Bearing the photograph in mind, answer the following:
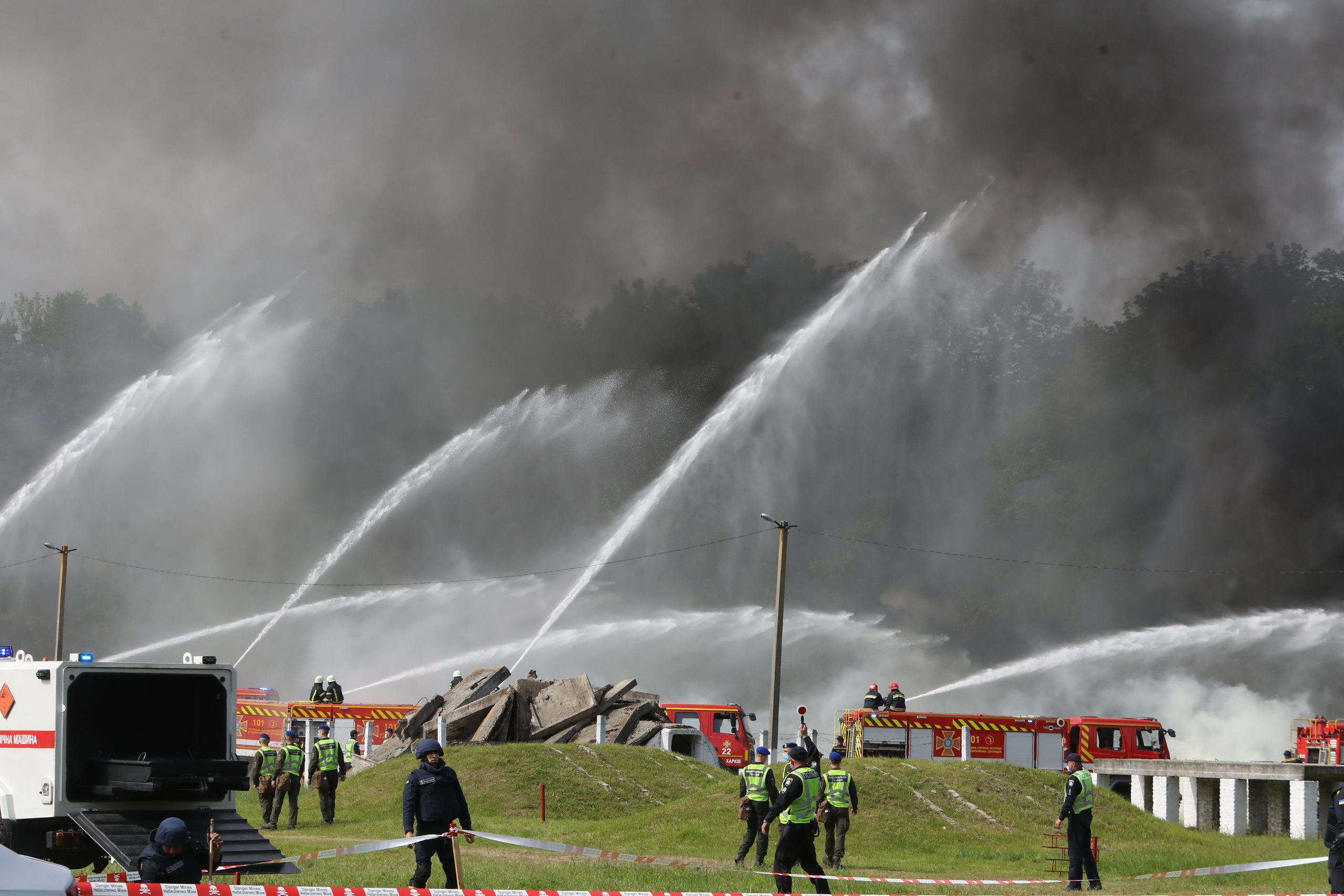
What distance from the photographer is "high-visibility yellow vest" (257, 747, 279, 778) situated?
82.6ft

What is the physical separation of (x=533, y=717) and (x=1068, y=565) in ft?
126

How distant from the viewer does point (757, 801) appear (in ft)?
63.3

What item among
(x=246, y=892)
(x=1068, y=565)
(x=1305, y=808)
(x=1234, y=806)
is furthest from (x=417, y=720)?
(x=1068, y=565)

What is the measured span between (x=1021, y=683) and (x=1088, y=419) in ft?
43.4

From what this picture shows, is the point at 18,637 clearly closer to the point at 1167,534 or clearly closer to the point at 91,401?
the point at 91,401

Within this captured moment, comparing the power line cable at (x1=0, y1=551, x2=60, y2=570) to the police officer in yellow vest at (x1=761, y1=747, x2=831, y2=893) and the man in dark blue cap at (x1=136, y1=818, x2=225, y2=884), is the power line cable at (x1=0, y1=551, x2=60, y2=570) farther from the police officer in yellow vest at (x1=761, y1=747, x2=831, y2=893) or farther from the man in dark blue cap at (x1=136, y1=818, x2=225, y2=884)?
the man in dark blue cap at (x1=136, y1=818, x2=225, y2=884)

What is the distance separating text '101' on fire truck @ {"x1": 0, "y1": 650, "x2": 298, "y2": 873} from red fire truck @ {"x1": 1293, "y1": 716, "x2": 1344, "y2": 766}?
75.6 ft

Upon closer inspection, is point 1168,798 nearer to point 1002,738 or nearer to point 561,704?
point 1002,738

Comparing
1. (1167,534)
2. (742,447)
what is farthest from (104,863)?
(1167,534)

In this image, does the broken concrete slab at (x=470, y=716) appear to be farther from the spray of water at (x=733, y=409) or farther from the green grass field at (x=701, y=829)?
the spray of water at (x=733, y=409)

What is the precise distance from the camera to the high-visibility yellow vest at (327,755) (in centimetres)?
2498

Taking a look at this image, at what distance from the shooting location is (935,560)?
70.0 m

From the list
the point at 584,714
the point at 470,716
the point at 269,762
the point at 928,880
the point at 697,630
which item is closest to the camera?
the point at 928,880

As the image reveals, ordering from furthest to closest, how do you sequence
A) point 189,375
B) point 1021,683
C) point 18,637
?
point 18,637, point 189,375, point 1021,683
